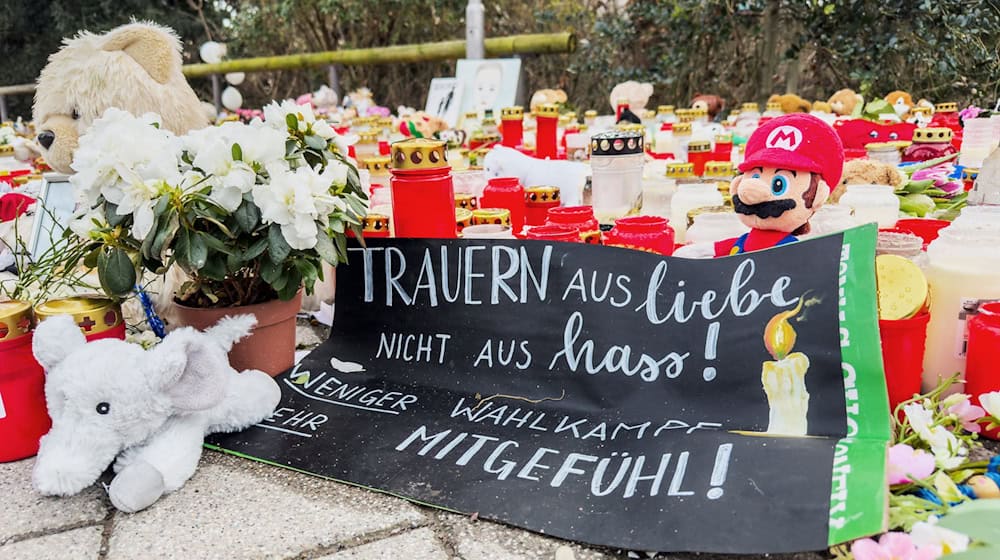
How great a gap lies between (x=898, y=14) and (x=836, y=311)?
4.27 meters

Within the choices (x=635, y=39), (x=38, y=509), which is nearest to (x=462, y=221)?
(x=38, y=509)

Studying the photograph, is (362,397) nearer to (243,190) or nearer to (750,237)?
(243,190)

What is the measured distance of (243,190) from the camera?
1.20 m

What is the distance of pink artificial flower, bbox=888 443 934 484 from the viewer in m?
0.97

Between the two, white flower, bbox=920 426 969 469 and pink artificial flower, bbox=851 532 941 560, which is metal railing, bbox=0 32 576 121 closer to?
white flower, bbox=920 426 969 469

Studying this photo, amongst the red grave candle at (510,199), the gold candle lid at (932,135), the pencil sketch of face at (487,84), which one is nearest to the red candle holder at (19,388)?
the red grave candle at (510,199)

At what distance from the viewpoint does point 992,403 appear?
3.61 ft

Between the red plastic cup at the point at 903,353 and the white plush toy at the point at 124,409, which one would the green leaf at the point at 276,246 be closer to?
the white plush toy at the point at 124,409

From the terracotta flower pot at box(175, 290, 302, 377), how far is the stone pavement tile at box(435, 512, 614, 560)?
587 mm

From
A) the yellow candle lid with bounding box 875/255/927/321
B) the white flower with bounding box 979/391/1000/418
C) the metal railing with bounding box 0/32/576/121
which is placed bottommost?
the white flower with bounding box 979/391/1000/418

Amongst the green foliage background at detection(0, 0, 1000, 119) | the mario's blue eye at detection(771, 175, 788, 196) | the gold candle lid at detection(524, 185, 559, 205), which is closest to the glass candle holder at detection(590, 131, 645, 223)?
the gold candle lid at detection(524, 185, 559, 205)

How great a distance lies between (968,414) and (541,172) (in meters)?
1.47

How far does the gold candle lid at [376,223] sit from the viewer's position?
162 centimetres

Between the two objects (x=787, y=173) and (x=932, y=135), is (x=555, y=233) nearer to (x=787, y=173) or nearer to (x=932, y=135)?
(x=787, y=173)
